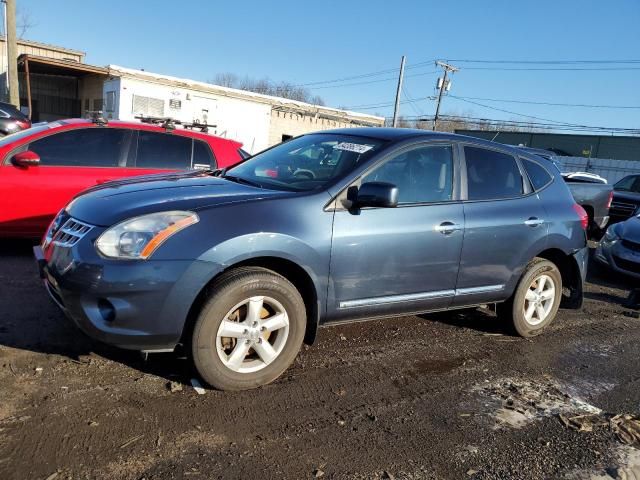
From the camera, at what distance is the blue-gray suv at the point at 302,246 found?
10.1ft

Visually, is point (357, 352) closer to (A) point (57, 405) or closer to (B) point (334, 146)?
(B) point (334, 146)

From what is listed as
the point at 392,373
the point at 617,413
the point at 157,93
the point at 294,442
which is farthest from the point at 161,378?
the point at 157,93

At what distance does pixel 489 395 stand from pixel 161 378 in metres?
2.23

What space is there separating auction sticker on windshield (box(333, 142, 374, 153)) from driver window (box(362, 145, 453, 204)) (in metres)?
0.21

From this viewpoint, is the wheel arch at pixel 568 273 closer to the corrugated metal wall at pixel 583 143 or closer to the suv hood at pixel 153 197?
the suv hood at pixel 153 197

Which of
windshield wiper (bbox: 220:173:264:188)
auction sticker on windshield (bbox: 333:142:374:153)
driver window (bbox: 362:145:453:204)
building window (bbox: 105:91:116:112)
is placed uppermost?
building window (bbox: 105:91:116:112)

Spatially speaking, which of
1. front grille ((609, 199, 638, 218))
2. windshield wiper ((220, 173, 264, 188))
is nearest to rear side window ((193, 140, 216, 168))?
windshield wiper ((220, 173, 264, 188))

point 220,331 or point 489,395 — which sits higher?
point 220,331

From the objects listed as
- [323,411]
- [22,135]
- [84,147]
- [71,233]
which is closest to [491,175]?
[323,411]

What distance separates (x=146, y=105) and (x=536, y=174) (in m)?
17.8

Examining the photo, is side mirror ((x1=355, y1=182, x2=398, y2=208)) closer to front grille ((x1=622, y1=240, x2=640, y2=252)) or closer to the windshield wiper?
the windshield wiper

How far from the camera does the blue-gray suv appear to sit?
3.08 meters

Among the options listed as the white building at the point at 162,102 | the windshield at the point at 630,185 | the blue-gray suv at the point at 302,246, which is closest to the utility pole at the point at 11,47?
the white building at the point at 162,102

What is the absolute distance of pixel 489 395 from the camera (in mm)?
3719
